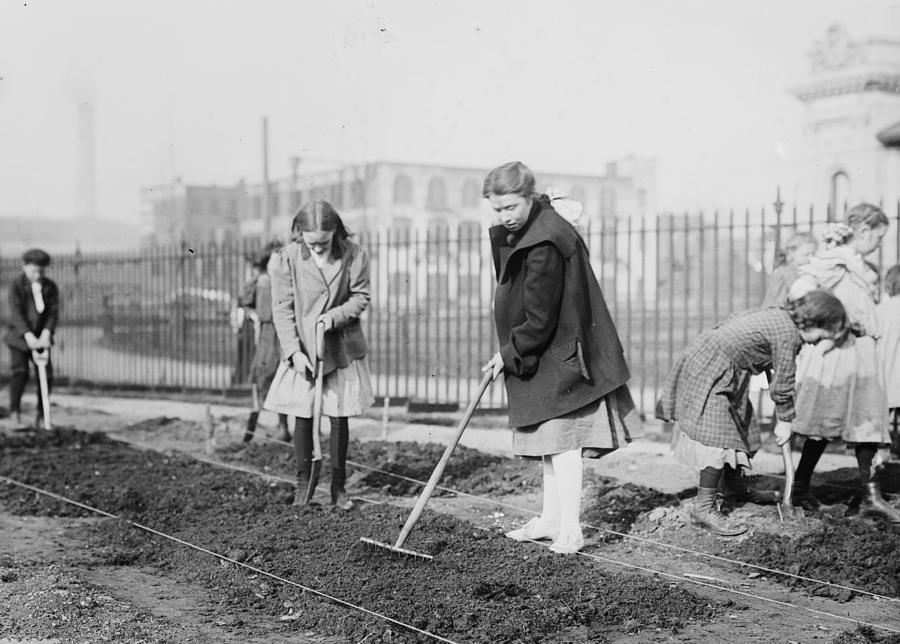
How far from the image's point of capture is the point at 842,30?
100ft

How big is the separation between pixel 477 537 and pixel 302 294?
1.93m

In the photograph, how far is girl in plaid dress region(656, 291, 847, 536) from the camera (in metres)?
5.66

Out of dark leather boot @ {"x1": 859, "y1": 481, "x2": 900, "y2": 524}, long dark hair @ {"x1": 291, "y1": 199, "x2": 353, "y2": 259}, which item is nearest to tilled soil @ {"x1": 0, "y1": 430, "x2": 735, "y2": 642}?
long dark hair @ {"x1": 291, "y1": 199, "x2": 353, "y2": 259}

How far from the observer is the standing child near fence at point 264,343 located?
9.23m

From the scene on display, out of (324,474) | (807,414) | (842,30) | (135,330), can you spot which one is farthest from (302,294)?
(842,30)

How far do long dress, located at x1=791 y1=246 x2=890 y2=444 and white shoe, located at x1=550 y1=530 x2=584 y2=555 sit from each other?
6.18ft

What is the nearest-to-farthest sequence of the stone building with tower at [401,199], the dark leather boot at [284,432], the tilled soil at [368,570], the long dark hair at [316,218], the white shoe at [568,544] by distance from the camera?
the tilled soil at [368,570], the white shoe at [568,544], the long dark hair at [316,218], the dark leather boot at [284,432], the stone building with tower at [401,199]

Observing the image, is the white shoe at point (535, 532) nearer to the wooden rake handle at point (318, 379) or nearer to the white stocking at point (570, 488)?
the white stocking at point (570, 488)

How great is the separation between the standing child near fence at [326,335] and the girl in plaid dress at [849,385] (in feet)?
8.93

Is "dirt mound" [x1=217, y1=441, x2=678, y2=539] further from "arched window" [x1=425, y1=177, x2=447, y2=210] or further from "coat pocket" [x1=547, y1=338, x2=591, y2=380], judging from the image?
"arched window" [x1=425, y1=177, x2=447, y2=210]

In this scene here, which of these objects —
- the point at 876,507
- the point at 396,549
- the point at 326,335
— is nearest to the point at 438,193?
the point at 326,335

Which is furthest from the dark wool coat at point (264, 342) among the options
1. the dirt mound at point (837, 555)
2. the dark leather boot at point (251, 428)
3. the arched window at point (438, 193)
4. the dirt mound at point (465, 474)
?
the arched window at point (438, 193)

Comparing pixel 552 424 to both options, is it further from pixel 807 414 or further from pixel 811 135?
pixel 811 135

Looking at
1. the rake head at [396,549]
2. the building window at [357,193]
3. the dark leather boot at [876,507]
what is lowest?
the dark leather boot at [876,507]
